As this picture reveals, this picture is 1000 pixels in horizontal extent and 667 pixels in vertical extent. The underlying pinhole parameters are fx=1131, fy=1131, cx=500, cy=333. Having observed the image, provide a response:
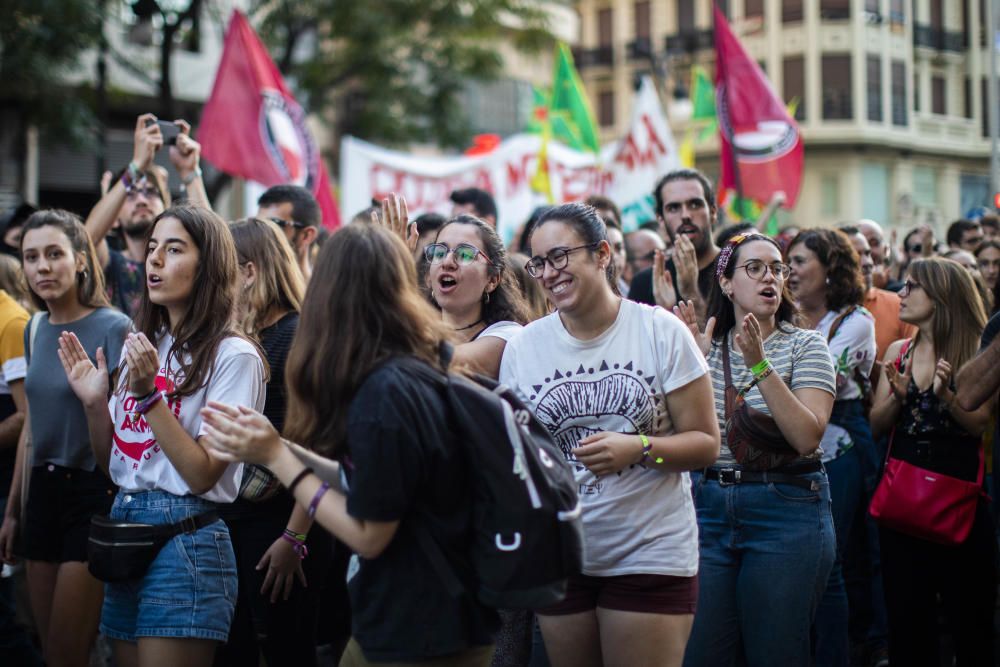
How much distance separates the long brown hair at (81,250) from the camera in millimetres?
5012

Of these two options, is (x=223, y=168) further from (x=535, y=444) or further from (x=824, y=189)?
(x=824, y=189)

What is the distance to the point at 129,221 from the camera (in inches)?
255

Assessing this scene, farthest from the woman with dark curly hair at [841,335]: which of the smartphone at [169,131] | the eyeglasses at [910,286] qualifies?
the smartphone at [169,131]

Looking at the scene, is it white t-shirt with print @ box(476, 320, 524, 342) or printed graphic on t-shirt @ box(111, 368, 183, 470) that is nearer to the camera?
printed graphic on t-shirt @ box(111, 368, 183, 470)

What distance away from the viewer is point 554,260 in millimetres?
3814

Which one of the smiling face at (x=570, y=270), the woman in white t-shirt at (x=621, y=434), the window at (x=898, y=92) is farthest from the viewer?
the window at (x=898, y=92)

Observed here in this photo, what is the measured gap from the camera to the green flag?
15.5m

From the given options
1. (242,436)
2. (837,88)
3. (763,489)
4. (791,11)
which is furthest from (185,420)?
(791,11)

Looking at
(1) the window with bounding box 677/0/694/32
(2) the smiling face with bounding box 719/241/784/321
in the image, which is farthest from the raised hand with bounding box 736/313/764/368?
(1) the window with bounding box 677/0/694/32

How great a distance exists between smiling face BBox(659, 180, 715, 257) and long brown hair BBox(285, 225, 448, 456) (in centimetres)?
342

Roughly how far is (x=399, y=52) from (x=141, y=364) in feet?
57.4

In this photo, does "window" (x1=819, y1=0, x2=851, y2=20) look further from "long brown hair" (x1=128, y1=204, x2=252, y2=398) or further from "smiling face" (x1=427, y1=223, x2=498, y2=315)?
"long brown hair" (x1=128, y1=204, x2=252, y2=398)

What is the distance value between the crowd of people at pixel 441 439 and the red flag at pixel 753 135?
4884mm

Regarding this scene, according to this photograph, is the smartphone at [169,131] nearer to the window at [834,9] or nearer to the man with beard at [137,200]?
the man with beard at [137,200]
